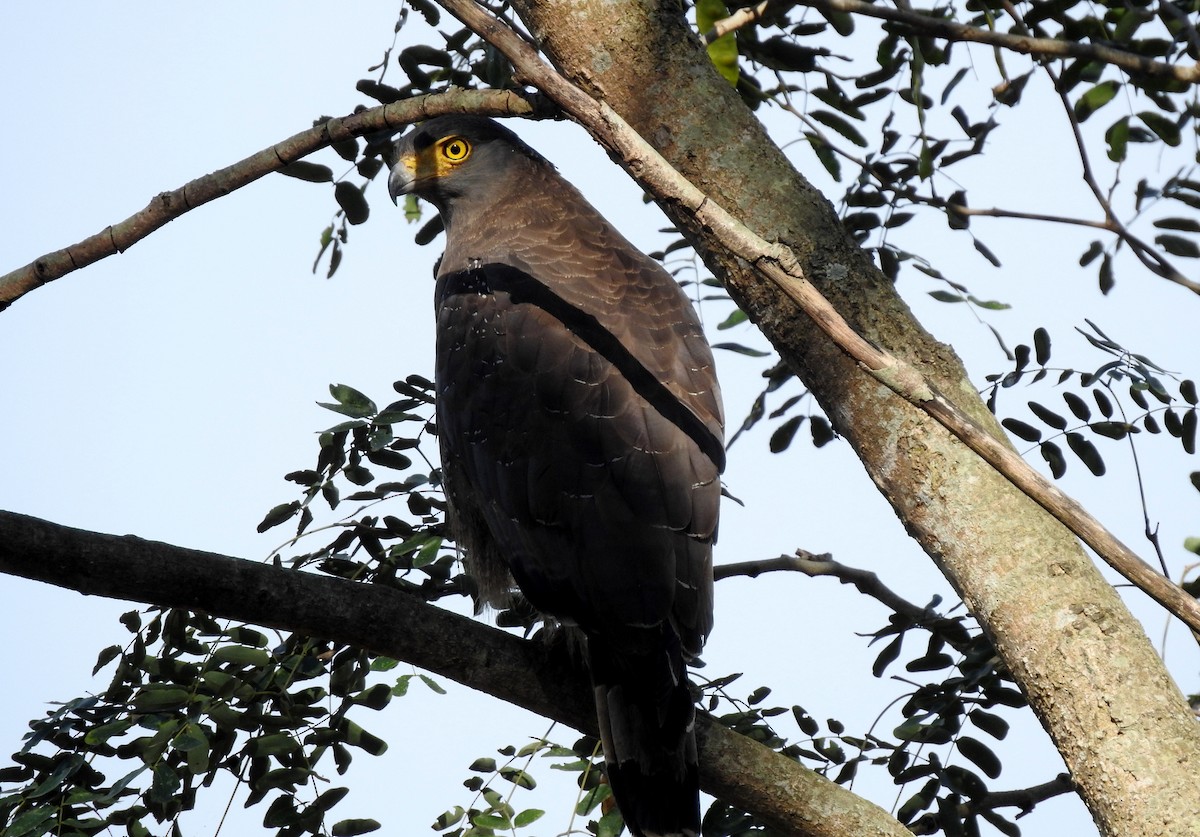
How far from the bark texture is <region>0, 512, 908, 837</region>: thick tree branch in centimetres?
55

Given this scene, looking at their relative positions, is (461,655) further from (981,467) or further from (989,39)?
(989,39)

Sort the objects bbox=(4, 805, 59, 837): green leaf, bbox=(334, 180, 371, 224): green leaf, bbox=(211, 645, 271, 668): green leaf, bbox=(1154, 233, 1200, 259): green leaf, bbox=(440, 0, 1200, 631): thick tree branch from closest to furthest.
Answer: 1. bbox=(440, 0, 1200, 631): thick tree branch
2. bbox=(4, 805, 59, 837): green leaf
3. bbox=(211, 645, 271, 668): green leaf
4. bbox=(1154, 233, 1200, 259): green leaf
5. bbox=(334, 180, 371, 224): green leaf

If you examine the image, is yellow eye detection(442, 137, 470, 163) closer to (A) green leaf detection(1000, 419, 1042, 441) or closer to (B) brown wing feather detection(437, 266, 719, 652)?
(B) brown wing feather detection(437, 266, 719, 652)

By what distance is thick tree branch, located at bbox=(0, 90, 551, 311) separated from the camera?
2.52 m

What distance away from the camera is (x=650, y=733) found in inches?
105

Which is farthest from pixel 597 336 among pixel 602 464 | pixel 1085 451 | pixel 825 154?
pixel 1085 451

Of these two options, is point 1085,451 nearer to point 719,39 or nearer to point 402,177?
point 719,39

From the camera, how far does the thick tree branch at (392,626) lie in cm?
216

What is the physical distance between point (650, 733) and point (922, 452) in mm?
921

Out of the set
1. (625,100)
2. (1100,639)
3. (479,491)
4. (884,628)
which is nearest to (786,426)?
(884,628)

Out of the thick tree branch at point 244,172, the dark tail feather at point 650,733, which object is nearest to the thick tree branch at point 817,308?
the thick tree branch at point 244,172

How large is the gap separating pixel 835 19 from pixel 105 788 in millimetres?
2650

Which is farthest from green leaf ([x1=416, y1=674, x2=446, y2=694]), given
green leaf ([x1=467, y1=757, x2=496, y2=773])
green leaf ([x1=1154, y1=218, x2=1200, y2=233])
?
green leaf ([x1=1154, y1=218, x2=1200, y2=233])

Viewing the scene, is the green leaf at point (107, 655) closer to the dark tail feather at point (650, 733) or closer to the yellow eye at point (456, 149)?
the dark tail feather at point (650, 733)
